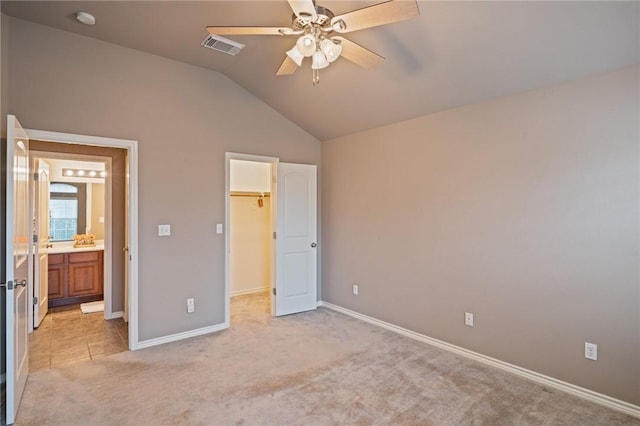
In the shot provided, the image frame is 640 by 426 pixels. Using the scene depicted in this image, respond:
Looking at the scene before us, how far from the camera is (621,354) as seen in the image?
Answer: 95.2 inches

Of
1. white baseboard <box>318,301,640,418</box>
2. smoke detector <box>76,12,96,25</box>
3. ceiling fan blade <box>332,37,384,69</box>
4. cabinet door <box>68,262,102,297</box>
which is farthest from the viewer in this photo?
cabinet door <box>68,262,102,297</box>

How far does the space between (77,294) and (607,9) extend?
683 cm

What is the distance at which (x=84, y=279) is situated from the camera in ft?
16.9

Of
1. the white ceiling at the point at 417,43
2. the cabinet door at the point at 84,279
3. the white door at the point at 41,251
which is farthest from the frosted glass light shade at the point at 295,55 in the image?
the cabinet door at the point at 84,279

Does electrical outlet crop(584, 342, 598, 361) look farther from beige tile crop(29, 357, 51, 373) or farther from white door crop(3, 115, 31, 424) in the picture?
beige tile crop(29, 357, 51, 373)

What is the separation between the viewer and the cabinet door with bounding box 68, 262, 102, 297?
5051mm

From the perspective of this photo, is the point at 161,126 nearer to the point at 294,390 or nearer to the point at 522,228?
the point at 294,390

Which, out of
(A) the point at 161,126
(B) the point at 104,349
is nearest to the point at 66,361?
(B) the point at 104,349

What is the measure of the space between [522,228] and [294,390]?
239cm

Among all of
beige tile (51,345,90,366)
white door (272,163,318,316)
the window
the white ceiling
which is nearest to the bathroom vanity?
the window

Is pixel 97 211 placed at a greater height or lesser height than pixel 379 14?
lesser

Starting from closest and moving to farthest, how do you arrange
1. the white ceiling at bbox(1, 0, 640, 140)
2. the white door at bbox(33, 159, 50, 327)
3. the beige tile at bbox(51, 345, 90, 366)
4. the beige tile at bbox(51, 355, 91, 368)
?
the white ceiling at bbox(1, 0, 640, 140) → the beige tile at bbox(51, 355, 91, 368) → the beige tile at bbox(51, 345, 90, 366) → the white door at bbox(33, 159, 50, 327)

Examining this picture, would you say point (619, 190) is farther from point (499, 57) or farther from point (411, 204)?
point (411, 204)

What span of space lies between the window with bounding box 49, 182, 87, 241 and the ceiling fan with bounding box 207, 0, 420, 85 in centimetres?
522
